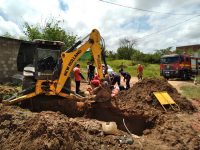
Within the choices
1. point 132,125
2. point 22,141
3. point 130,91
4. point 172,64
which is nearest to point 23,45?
point 130,91

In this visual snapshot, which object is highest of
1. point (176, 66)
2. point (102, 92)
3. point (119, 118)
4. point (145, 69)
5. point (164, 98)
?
point (145, 69)

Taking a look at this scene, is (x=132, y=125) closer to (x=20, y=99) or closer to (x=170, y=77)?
(x=20, y=99)

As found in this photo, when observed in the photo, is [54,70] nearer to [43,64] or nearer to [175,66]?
[43,64]

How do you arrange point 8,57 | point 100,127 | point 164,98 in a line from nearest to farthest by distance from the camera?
point 100,127
point 164,98
point 8,57

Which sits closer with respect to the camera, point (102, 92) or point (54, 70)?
point (102, 92)

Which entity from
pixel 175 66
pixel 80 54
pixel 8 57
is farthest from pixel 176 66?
pixel 80 54

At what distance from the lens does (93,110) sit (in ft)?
35.0

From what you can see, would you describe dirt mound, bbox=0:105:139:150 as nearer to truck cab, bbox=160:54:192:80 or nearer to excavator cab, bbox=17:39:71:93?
excavator cab, bbox=17:39:71:93

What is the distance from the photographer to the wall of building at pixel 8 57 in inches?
666

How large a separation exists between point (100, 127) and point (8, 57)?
36.0 feet

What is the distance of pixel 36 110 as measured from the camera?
1052 cm

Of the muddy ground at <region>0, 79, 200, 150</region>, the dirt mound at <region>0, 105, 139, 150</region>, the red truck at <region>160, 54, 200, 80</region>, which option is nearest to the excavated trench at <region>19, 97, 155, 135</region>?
the muddy ground at <region>0, 79, 200, 150</region>

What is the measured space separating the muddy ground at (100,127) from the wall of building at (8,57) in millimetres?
7656

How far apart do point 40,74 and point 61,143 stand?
4.56 meters
